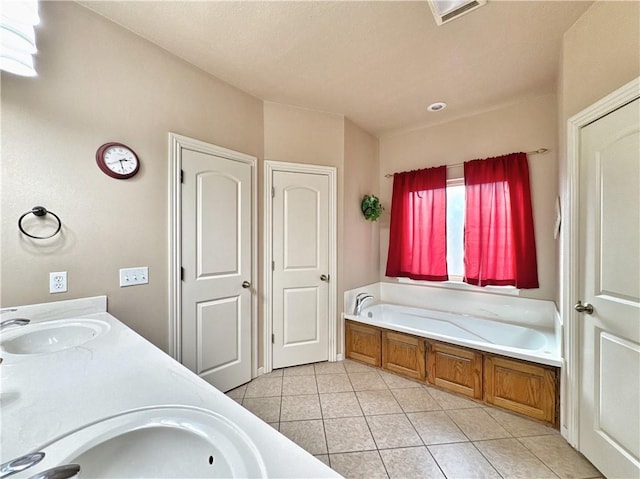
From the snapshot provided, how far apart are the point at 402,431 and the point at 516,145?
2759 millimetres

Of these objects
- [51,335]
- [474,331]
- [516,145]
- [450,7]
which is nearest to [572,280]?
[474,331]

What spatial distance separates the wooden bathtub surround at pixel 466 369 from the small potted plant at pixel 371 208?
49.3 inches

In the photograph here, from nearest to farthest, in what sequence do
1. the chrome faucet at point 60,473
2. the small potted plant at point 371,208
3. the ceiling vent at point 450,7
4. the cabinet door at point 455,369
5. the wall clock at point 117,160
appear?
the chrome faucet at point 60,473, the ceiling vent at point 450,7, the wall clock at point 117,160, the cabinet door at point 455,369, the small potted plant at point 371,208

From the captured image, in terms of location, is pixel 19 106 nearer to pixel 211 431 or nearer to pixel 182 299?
pixel 182 299

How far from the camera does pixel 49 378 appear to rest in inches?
33.1

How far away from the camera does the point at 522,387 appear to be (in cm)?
199

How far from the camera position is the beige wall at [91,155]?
136cm

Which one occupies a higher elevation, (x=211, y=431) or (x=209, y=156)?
(x=209, y=156)

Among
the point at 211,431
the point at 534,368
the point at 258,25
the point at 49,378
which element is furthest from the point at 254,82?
the point at 534,368

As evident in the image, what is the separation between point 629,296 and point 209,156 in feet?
9.10

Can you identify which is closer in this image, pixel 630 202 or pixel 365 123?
pixel 630 202

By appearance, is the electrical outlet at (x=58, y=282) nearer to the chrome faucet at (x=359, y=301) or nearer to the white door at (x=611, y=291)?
the chrome faucet at (x=359, y=301)

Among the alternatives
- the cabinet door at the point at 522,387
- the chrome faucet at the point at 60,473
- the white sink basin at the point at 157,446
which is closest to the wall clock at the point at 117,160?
the white sink basin at the point at 157,446

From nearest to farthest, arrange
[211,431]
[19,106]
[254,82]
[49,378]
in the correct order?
[211,431] → [49,378] → [19,106] → [254,82]
